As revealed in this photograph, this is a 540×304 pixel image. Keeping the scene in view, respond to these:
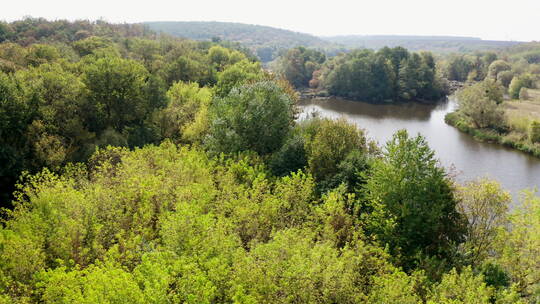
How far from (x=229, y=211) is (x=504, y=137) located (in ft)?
199

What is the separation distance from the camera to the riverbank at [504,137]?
2461 inches

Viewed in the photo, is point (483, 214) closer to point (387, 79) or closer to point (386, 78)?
point (387, 79)

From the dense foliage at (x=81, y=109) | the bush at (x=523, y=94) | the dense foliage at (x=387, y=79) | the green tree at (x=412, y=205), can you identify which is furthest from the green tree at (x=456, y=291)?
the bush at (x=523, y=94)

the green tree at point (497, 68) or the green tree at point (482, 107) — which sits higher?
the green tree at point (497, 68)

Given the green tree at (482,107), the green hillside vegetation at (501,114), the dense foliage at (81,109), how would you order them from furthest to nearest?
the green tree at (482,107), the green hillside vegetation at (501,114), the dense foliage at (81,109)

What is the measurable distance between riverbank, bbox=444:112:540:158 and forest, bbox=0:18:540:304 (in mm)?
39784

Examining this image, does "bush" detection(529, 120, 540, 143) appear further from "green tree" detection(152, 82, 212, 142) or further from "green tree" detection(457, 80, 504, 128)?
"green tree" detection(152, 82, 212, 142)

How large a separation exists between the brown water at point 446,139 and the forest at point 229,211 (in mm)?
9851

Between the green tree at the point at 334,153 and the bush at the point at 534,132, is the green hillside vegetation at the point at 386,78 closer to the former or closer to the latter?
the bush at the point at 534,132

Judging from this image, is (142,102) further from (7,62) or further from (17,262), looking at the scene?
(17,262)

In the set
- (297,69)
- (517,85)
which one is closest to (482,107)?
(517,85)

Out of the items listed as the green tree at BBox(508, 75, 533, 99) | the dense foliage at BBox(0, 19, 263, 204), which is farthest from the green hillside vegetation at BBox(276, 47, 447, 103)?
the dense foliage at BBox(0, 19, 263, 204)

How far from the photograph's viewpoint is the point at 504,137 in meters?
67.1

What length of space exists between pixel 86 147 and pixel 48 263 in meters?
20.5
